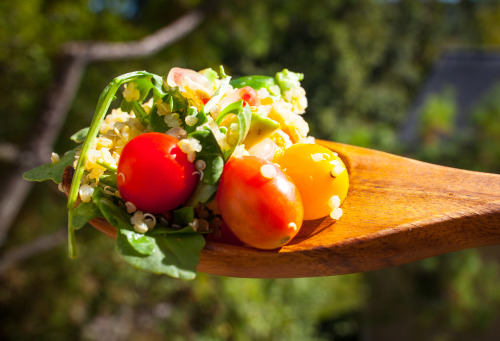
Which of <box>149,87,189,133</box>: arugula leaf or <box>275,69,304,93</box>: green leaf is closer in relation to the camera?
<box>149,87,189,133</box>: arugula leaf

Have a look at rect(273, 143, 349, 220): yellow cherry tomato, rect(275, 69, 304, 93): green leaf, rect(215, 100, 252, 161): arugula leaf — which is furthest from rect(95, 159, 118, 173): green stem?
rect(275, 69, 304, 93): green leaf

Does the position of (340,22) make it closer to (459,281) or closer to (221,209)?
(459,281)

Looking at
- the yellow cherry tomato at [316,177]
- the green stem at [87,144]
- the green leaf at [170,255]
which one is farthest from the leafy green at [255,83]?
the green leaf at [170,255]

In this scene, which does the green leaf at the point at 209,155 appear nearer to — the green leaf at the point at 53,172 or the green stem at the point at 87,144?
the green stem at the point at 87,144

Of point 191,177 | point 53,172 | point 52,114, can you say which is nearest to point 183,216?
point 191,177

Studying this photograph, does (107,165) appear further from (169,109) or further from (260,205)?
(260,205)

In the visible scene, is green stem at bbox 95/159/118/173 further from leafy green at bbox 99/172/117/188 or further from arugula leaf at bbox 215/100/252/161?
arugula leaf at bbox 215/100/252/161
